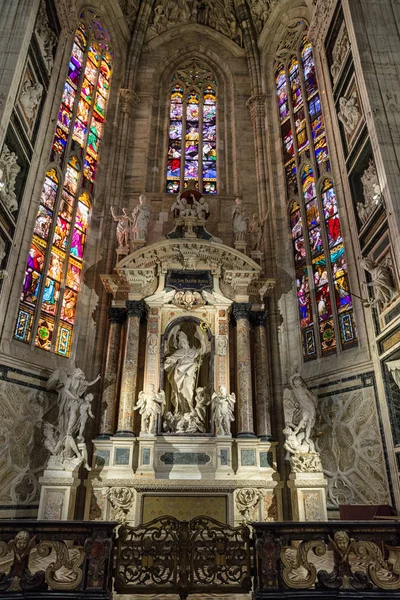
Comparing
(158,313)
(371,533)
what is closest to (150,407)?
(158,313)

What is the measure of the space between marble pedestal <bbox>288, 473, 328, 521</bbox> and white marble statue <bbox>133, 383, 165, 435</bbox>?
3.41 m

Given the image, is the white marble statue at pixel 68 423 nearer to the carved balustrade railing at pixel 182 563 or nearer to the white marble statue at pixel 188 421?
the white marble statue at pixel 188 421

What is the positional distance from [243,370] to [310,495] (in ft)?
10.4

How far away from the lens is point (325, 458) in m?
10.6

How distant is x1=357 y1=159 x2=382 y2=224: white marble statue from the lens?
992cm

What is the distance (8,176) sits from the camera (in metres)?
9.93

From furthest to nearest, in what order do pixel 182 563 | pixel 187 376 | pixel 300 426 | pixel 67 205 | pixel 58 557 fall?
pixel 67 205 → pixel 187 376 → pixel 300 426 → pixel 182 563 → pixel 58 557

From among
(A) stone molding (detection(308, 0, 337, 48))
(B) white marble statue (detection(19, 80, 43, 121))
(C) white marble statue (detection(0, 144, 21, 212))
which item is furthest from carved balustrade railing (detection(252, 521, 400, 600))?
(A) stone molding (detection(308, 0, 337, 48))

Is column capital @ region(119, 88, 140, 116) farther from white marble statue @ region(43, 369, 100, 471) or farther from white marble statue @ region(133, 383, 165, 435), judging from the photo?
white marble statue @ region(133, 383, 165, 435)

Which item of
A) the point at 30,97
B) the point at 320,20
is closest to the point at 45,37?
the point at 30,97

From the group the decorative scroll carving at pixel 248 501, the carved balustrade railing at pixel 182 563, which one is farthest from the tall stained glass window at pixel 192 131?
the carved balustrade railing at pixel 182 563

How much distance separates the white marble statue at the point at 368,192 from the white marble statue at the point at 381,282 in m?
1.37

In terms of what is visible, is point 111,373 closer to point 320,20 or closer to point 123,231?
point 123,231

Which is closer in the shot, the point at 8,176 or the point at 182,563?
the point at 182,563
